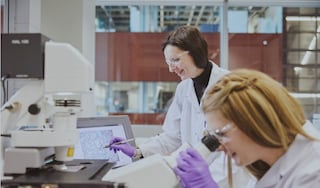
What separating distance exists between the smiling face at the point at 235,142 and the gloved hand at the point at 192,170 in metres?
0.09

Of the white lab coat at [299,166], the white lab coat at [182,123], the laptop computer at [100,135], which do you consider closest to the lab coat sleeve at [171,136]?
the white lab coat at [182,123]

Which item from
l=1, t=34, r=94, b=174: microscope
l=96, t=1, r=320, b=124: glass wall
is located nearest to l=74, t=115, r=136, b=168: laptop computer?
l=1, t=34, r=94, b=174: microscope

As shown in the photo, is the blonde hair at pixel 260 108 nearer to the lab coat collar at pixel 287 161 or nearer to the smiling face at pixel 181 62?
the lab coat collar at pixel 287 161

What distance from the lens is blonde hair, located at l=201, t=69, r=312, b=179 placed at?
1001 millimetres

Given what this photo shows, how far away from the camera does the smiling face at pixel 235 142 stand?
1066 millimetres

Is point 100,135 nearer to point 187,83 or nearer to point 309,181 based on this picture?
point 187,83

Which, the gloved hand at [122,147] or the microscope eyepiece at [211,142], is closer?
the microscope eyepiece at [211,142]

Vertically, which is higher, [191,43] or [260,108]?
[191,43]

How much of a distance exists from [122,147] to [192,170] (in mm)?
744

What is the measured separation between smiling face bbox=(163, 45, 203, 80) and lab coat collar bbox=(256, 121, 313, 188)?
0.94 metres

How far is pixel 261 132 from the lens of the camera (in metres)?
1.01

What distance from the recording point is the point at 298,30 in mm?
3957

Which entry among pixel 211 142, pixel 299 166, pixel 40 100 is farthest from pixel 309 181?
pixel 40 100

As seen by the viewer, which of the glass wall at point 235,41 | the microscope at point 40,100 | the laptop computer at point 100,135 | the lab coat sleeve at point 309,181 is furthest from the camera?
the glass wall at point 235,41
